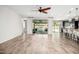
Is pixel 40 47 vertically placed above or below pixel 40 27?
below

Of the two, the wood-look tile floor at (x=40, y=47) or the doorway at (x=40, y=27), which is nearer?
the wood-look tile floor at (x=40, y=47)

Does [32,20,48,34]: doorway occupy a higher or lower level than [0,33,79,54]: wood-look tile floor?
higher

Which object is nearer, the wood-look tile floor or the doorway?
the wood-look tile floor

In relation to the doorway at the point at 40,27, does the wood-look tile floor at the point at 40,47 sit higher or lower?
lower

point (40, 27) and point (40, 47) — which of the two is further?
point (40, 27)

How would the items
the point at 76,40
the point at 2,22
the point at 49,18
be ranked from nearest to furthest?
the point at 2,22 → the point at 76,40 → the point at 49,18
